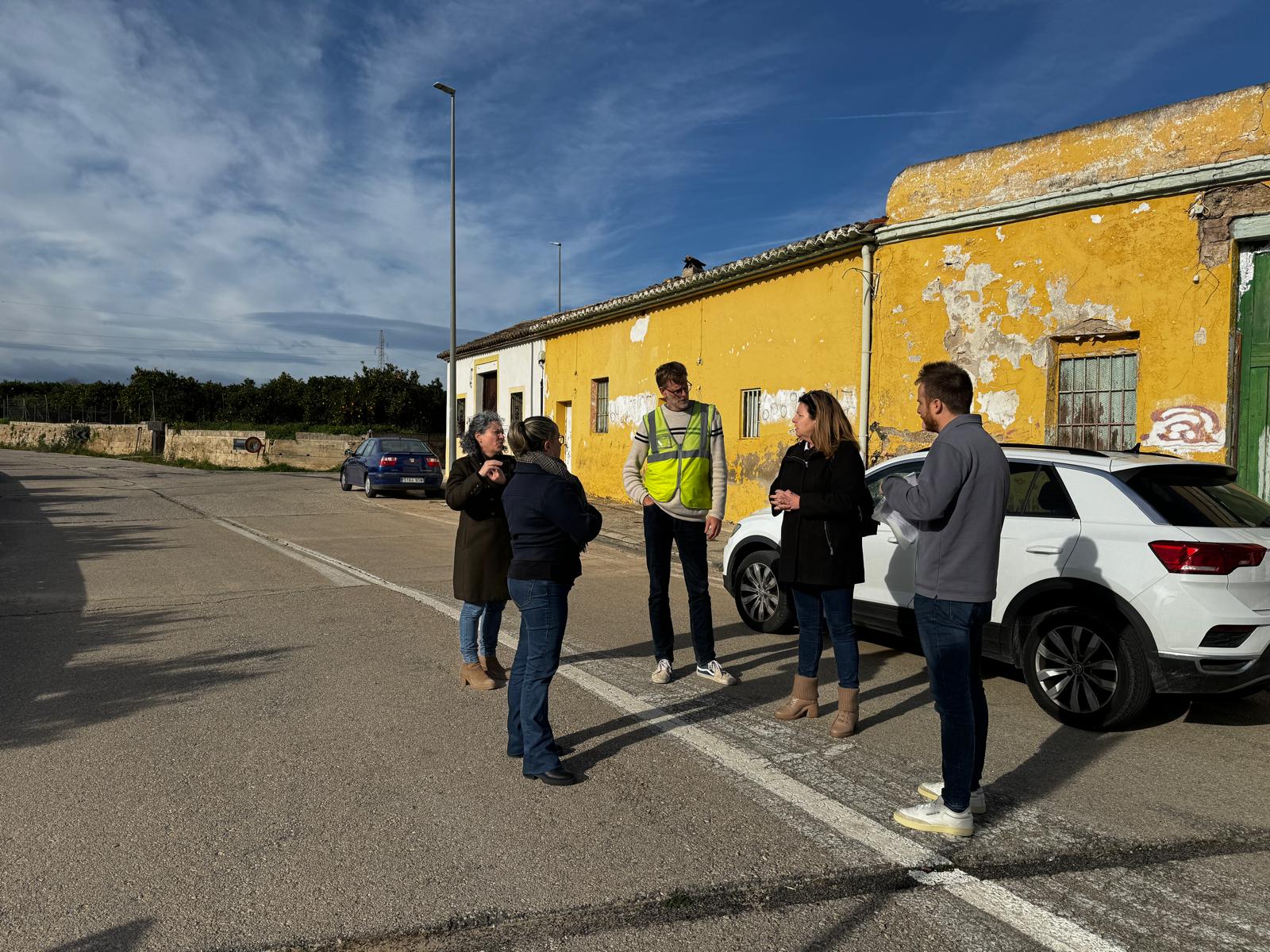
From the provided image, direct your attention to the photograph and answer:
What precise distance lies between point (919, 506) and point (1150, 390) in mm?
→ 7956

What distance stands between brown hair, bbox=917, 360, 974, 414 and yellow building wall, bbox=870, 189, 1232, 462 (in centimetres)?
747

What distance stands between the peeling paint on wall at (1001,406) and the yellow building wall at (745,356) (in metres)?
2.08

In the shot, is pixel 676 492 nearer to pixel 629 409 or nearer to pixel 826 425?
pixel 826 425

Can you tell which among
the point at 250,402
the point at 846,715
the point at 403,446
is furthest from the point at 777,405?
the point at 250,402

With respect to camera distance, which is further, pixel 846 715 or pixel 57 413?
pixel 57 413

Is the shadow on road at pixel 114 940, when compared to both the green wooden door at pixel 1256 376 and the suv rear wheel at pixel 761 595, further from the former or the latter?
the green wooden door at pixel 1256 376

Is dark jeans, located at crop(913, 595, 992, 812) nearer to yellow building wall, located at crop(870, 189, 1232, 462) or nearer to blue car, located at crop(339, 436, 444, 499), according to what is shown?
yellow building wall, located at crop(870, 189, 1232, 462)

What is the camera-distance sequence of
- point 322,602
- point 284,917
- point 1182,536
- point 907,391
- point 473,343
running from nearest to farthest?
point 284,917 < point 1182,536 < point 322,602 < point 907,391 < point 473,343

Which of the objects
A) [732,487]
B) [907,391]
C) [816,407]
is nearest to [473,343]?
Result: [732,487]

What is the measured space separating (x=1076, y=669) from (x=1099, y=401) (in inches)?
259

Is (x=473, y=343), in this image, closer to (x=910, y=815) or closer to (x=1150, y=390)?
(x=1150, y=390)

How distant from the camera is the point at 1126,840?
3369 millimetres

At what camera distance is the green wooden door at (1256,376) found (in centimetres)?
900

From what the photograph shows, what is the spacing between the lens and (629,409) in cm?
1973
